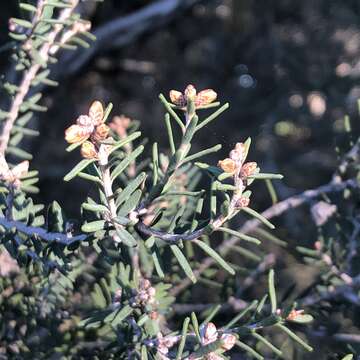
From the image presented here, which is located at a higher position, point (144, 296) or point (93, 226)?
point (93, 226)

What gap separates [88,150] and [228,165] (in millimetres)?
127

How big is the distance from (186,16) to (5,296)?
1737 mm

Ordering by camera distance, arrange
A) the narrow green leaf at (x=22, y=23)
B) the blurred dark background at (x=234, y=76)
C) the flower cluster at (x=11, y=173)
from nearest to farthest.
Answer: the flower cluster at (x=11, y=173) < the narrow green leaf at (x=22, y=23) < the blurred dark background at (x=234, y=76)

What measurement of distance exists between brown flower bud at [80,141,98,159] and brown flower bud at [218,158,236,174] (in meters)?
0.11

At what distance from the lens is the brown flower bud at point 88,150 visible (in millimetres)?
538

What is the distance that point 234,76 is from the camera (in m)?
2.11

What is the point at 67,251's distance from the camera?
68 cm

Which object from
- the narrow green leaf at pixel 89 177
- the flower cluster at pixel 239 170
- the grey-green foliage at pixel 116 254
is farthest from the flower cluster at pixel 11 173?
the flower cluster at pixel 239 170

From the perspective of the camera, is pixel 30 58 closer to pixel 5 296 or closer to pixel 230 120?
pixel 5 296

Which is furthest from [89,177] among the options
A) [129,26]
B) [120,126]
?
[129,26]

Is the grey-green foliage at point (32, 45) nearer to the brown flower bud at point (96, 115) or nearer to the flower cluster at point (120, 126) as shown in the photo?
the flower cluster at point (120, 126)

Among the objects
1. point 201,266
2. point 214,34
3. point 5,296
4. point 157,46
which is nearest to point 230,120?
point 214,34

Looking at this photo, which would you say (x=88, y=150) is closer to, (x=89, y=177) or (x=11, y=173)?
(x=89, y=177)

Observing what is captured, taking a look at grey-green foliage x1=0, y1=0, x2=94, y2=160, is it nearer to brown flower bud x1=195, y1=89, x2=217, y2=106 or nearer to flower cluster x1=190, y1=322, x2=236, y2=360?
Result: brown flower bud x1=195, y1=89, x2=217, y2=106
